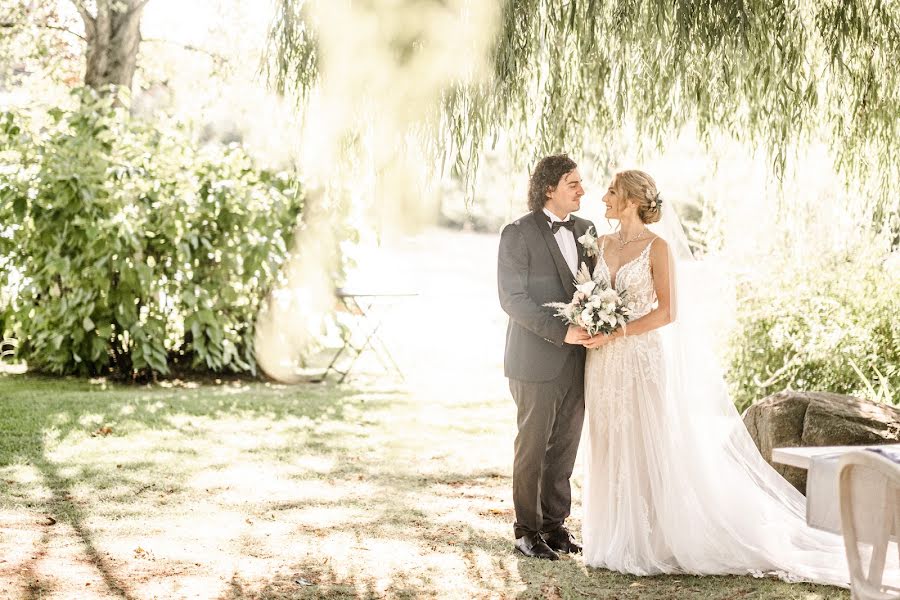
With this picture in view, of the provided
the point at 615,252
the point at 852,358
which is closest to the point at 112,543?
the point at 615,252

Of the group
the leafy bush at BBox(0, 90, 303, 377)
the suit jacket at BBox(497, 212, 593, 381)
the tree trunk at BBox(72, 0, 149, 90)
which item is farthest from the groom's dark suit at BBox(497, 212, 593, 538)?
the tree trunk at BBox(72, 0, 149, 90)

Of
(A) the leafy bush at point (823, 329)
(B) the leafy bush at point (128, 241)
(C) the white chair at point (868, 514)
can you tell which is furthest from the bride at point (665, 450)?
(B) the leafy bush at point (128, 241)

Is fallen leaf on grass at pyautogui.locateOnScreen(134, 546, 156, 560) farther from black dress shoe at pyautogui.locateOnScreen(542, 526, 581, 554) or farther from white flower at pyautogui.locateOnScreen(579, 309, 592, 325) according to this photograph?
white flower at pyautogui.locateOnScreen(579, 309, 592, 325)

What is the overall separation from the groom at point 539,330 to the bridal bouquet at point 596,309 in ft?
0.38

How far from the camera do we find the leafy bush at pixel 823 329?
8.20 m

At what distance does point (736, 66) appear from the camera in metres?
5.04

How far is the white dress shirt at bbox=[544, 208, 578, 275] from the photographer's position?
5406 millimetres

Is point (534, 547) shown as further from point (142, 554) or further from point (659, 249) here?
point (142, 554)

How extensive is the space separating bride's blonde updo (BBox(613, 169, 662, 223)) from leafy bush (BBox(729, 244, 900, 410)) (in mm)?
3253

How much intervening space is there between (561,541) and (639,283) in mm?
1446

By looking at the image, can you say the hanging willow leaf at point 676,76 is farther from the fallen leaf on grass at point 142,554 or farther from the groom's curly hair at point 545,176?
the fallen leaf on grass at point 142,554

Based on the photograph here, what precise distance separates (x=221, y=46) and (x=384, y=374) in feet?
20.3

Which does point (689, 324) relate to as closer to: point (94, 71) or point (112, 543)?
point (112, 543)

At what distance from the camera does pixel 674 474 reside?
5.11 metres
